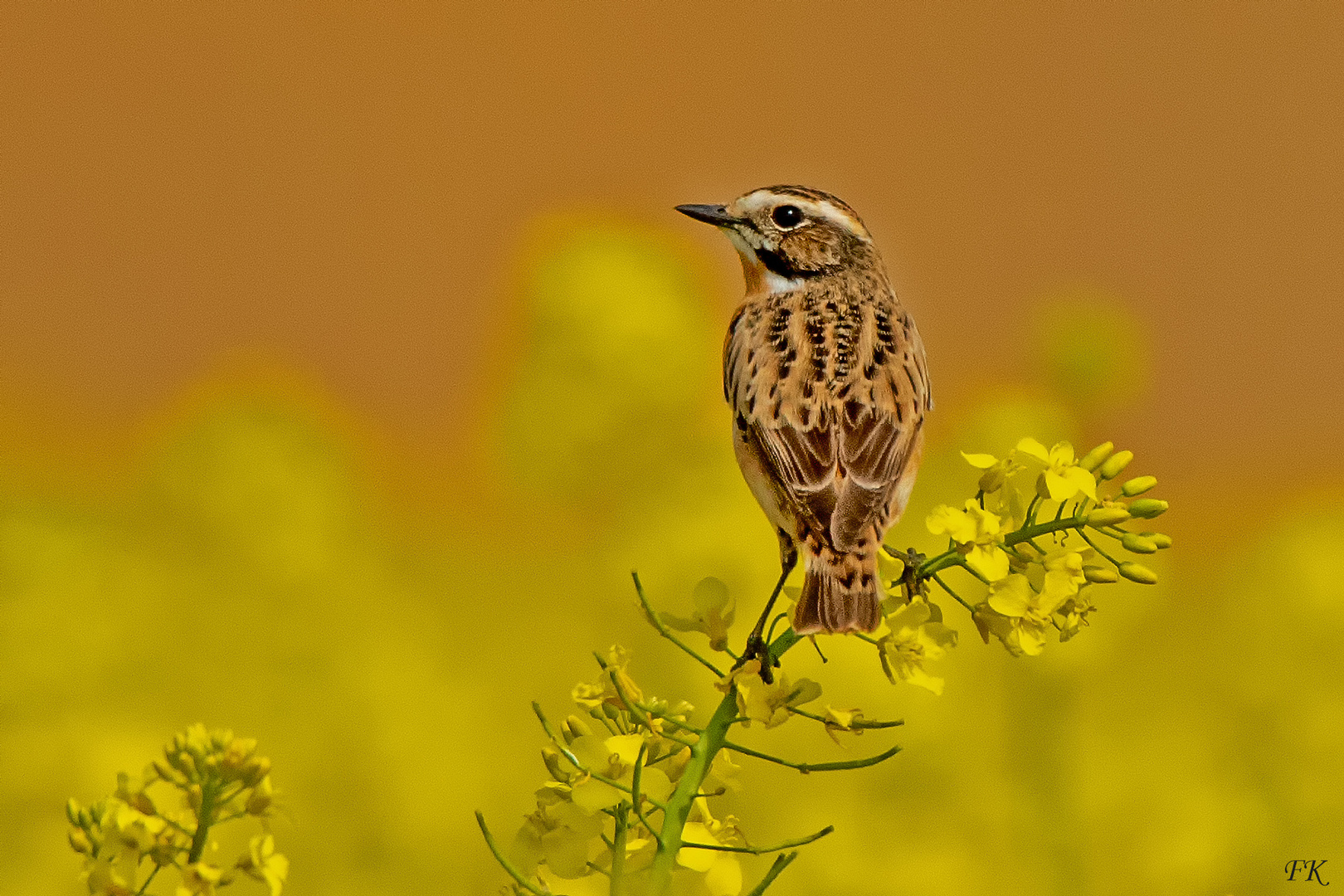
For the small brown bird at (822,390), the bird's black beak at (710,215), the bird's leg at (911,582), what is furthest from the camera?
the bird's black beak at (710,215)

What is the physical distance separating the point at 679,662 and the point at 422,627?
1.98 meters

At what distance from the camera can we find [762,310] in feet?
11.2

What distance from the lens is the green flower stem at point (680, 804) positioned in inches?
75.8

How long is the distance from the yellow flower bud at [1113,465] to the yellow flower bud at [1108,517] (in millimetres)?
54

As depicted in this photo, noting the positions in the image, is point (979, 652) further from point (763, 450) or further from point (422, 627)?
point (763, 450)

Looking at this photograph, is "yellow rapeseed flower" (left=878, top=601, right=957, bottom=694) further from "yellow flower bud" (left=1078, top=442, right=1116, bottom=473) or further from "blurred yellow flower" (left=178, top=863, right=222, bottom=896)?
"blurred yellow flower" (left=178, top=863, right=222, bottom=896)

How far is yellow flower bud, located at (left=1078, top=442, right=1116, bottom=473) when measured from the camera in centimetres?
215

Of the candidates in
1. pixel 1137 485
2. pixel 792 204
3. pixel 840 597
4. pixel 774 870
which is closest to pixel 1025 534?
pixel 1137 485

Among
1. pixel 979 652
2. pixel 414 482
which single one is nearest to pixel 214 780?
pixel 979 652

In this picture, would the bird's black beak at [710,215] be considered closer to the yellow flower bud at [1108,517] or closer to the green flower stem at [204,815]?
the yellow flower bud at [1108,517]

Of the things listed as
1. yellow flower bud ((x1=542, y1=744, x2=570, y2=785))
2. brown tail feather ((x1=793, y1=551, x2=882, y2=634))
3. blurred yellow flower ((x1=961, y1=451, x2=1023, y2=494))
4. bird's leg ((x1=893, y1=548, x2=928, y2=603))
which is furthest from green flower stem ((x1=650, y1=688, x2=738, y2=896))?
blurred yellow flower ((x1=961, y1=451, x2=1023, y2=494))

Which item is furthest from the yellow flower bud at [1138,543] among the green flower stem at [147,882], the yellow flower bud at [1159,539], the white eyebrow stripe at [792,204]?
the white eyebrow stripe at [792,204]

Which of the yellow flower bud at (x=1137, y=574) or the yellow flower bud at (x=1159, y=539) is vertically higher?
the yellow flower bud at (x=1159, y=539)

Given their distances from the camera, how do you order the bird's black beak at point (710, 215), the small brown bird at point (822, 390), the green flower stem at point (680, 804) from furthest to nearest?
the bird's black beak at point (710, 215), the small brown bird at point (822, 390), the green flower stem at point (680, 804)
